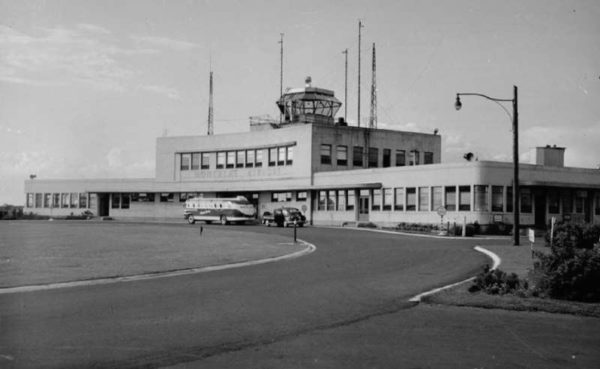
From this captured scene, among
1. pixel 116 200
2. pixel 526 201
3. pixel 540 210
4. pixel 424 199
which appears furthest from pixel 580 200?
pixel 116 200

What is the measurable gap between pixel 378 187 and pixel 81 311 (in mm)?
45663

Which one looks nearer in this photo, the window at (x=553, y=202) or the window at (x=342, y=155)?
the window at (x=553, y=202)

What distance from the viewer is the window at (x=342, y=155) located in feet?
214

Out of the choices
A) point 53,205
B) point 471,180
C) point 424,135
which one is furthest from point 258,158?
point 53,205

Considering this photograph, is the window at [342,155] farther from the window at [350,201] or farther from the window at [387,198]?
the window at [387,198]

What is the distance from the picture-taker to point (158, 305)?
1218 cm

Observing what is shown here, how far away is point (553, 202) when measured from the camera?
5053cm

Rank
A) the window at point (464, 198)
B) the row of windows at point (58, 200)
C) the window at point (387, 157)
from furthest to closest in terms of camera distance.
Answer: the row of windows at point (58, 200)
the window at point (387, 157)
the window at point (464, 198)

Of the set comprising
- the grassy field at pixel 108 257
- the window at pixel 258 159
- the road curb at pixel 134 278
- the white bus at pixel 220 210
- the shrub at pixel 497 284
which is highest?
the window at pixel 258 159

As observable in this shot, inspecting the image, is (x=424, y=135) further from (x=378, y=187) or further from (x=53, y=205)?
(x=53, y=205)

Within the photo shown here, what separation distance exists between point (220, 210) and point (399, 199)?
17792 mm

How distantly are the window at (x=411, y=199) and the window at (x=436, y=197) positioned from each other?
192 centimetres

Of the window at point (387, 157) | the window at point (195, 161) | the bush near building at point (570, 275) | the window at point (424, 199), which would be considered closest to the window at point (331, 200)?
the window at point (387, 157)

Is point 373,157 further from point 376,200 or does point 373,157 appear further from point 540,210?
point 540,210
